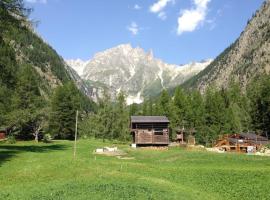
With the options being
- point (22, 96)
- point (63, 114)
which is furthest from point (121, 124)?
point (22, 96)

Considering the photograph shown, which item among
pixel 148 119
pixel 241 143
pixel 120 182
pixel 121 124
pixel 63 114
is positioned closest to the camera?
pixel 120 182

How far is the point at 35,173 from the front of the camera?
39.1 metres

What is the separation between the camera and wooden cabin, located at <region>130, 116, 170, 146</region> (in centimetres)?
9638

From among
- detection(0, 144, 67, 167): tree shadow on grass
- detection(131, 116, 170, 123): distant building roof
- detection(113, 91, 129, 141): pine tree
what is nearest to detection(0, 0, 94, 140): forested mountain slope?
detection(0, 144, 67, 167): tree shadow on grass

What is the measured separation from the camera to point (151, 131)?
9706cm

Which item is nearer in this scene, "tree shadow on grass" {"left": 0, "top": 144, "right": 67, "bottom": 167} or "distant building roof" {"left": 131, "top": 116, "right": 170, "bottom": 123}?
"tree shadow on grass" {"left": 0, "top": 144, "right": 67, "bottom": 167}

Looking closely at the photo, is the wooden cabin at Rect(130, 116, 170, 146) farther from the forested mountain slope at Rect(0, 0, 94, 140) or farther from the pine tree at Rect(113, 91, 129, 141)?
the pine tree at Rect(113, 91, 129, 141)

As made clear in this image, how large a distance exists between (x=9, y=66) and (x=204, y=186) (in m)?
31.5

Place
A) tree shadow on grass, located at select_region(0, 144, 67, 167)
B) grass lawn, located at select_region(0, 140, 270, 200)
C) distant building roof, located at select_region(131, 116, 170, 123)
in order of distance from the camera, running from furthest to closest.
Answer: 1. distant building roof, located at select_region(131, 116, 170, 123)
2. tree shadow on grass, located at select_region(0, 144, 67, 167)
3. grass lawn, located at select_region(0, 140, 270, 200)

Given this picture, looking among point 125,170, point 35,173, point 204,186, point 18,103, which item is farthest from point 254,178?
point 18,103

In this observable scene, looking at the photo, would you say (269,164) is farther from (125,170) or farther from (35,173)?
(35,173)

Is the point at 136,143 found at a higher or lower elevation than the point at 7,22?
lower

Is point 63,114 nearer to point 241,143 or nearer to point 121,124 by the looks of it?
point 121,124

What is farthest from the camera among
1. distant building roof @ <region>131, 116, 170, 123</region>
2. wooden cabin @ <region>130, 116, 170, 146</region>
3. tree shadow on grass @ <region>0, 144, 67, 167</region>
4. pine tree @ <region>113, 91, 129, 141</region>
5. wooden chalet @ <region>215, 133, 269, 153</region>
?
pine tree @ <region>113, 91, 129, 141</region>
